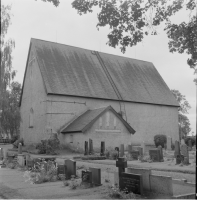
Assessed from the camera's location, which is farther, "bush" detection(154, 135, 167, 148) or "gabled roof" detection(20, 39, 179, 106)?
"bush" detection(154, 135, 167, 148)

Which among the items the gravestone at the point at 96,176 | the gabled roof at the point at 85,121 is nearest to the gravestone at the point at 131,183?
the gravestone at the point at 96,176

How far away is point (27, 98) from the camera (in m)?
32.7

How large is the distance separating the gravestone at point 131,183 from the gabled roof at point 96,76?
19.9 metres

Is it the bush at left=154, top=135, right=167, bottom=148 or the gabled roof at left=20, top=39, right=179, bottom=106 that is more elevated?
the gabled roof at left=20, top=39, right=179, bottom=106

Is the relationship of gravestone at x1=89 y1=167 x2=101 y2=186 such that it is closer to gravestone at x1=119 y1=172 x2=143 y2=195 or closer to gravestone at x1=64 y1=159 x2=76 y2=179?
gravestone at x1=119 y1=172 x2=143 y2=195

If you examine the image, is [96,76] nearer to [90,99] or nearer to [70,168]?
[90,99]

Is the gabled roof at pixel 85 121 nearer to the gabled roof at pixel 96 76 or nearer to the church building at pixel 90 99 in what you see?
the church building at pixel 90 99

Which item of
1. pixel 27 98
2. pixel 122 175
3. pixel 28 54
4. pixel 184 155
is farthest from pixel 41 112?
pixel 122 175

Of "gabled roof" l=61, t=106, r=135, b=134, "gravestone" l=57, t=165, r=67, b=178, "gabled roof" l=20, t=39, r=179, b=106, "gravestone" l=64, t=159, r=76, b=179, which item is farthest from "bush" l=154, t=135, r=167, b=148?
"gravestone" l=64, t=159, r=76, b=179

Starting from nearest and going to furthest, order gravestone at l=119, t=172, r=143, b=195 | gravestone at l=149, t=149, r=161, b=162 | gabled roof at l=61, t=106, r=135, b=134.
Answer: gravestone at l=119, t=172, r=143, b=195 < gravestone at l=149, t=149, r=161, b=162 < gabled roof at l=61, t=106, r=135, b=134

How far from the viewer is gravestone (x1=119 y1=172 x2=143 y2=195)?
24.3 ft

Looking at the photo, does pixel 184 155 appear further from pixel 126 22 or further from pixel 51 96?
pixel 51 96

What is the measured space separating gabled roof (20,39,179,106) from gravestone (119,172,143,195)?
65.4 feet

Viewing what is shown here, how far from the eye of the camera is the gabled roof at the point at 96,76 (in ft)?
95.1
